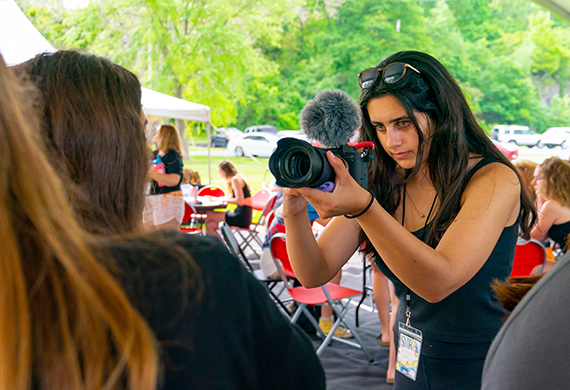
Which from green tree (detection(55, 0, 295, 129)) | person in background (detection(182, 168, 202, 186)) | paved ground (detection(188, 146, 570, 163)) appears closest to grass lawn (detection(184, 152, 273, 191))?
paved ground (detection(188, 146, 570, 163))

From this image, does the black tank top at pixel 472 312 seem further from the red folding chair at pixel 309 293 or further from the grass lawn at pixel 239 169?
the grass lawn at pixel 239 169

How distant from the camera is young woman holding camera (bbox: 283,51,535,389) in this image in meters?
1.12

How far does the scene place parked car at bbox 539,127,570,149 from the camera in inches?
645

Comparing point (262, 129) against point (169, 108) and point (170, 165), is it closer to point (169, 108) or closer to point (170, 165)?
point (169, 108)

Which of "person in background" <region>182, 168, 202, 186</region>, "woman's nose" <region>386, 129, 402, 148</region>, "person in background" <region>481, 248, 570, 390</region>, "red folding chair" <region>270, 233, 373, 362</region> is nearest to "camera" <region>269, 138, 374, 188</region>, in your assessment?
"woman's nose" <region>386, 129, 402, 148</region>

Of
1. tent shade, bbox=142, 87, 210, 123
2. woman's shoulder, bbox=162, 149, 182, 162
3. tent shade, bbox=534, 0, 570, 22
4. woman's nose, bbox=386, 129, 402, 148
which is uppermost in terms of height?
tent shade, bbox=534, 0, 570, 22

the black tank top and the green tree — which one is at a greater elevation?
the green tree

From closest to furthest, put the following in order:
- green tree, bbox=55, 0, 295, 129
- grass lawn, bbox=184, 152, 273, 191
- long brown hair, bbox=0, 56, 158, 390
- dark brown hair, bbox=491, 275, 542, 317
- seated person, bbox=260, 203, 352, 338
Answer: long brown hair, bbox=0, 56, 158, 390, dark brown hair, bbox=491, 275, 542, 317, seated person, bbox=260, 203, 352, 338, green tree, bbox=55, 0, 295, 129, grass lawn, bbox=184, 152, 273, 191

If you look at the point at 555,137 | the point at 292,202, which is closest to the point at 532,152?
the point at 555,137

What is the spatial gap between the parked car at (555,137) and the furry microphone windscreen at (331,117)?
17.0m

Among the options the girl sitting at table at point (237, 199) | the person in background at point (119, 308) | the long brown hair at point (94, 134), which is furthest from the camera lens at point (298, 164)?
the girl sitting at table at point (237, 199)

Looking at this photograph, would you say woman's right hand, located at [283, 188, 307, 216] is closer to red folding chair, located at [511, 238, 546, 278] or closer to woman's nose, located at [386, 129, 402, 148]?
woman's nose, located at [386, 129, 402, 148]

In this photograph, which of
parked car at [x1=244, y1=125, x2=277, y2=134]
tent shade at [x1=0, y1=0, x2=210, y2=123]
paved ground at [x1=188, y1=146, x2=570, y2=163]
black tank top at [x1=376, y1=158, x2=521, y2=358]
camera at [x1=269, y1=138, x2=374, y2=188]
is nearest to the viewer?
camera at [x1=269, y1=138, x2=374, y2=188]

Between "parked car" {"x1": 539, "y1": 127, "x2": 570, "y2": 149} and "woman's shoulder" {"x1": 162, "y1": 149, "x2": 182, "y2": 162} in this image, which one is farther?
"parked car" {"x1": 539, "y1": 127, "x2": 570, "y2": 149}
